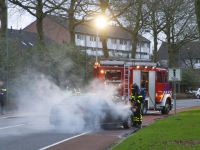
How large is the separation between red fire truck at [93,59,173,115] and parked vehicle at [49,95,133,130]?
5.71 meters

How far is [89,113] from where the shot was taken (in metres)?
18.0

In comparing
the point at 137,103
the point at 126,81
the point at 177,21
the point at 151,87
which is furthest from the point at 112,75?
the point at 177,21

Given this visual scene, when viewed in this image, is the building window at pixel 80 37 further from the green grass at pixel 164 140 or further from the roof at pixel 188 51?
the green grass at pixel 164 140

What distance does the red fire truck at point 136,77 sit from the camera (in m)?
26.1

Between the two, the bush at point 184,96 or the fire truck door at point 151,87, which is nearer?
the fire truck door at point 151,87

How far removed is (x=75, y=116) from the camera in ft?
58.6

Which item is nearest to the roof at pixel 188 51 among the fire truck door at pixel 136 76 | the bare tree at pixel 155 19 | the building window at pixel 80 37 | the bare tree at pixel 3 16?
the building window at pixel 80 37

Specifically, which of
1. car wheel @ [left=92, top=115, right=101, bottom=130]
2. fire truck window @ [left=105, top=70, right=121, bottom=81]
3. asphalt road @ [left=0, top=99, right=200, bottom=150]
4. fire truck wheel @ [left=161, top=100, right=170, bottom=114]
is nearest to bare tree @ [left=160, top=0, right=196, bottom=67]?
fire truck wheel @ [left=161, top=100, right=170, bottom=114]

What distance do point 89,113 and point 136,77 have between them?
8.96 meters

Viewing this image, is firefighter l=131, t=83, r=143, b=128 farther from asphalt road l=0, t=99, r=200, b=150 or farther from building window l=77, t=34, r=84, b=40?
building window l=77, t=34, r=84, b=40

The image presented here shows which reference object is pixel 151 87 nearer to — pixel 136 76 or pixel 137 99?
pixel 136 76

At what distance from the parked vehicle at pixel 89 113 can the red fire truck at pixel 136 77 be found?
571cm

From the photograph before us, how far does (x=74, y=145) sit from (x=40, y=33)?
2545 cm

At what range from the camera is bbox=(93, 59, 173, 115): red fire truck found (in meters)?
26.1
